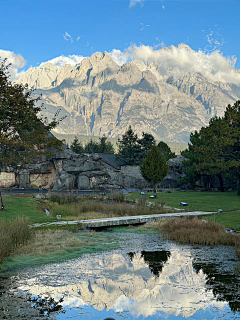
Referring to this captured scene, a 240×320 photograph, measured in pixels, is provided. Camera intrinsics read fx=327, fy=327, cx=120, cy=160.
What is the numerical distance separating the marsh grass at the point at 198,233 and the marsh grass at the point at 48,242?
Result: 4.48 m

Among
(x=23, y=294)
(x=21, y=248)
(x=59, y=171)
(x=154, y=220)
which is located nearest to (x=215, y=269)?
(x=23, y=294)

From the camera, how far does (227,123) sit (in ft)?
128

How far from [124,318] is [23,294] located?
8.75 feet

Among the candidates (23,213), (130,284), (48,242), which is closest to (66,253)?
(48,242)

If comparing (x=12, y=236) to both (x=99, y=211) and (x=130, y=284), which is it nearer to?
(x=130, y=284)

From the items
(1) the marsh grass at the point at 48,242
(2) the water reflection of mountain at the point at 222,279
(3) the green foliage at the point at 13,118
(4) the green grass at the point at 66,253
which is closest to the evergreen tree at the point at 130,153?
(3) the green foliage at the point at 13,118

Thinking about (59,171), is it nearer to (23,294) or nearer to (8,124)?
(8,124)

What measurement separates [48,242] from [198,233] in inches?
257

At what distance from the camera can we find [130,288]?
8.54m

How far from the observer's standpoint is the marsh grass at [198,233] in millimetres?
13641

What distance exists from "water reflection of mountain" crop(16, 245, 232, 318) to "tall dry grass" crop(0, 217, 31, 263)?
1648 mm

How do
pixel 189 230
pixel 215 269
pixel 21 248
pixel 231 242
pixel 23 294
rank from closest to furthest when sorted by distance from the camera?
pixel 23 294, pixel 215 269, pixel 21 248, pixel 231 242, pixel 189 230

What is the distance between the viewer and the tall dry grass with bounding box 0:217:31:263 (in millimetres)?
10945

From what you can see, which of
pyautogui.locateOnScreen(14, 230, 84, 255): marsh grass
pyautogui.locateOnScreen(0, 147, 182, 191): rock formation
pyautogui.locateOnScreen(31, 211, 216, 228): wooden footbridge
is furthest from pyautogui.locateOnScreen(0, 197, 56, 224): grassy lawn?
pyautogui.locateOnScreen(0, 147, 182, 191): rock formation
